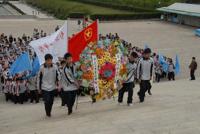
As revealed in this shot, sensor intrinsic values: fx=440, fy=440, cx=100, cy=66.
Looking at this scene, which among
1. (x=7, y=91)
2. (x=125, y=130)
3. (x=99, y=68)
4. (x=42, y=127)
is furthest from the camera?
(x=7, y=91)

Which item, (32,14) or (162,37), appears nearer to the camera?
(162,37)

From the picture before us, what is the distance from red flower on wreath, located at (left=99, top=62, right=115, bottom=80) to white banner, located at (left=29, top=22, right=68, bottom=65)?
1.36m

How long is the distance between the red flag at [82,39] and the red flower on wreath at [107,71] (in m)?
0.79

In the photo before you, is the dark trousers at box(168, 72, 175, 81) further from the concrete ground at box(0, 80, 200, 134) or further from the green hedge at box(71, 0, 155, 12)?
the green hedge at box(71, 0, 155, 12)

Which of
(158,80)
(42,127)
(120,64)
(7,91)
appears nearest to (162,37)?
(158,80)

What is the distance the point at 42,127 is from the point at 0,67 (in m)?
7.50

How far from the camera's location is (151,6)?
5262 centimetres

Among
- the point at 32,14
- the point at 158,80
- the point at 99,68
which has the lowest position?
the point at 158,80

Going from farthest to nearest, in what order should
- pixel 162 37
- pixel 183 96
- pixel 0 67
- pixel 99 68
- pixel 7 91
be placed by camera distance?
pixel 162 37 < pixel 0 67 < pixel 7 91 < pixel 183 96 < pixel 99 68

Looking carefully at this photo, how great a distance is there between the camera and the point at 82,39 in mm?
11148

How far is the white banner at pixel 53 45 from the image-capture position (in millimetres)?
11148

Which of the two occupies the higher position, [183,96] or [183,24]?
[183,24]

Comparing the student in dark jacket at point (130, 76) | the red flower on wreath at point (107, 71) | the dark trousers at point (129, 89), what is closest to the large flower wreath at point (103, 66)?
the red flower on wreath at point (107, 71)

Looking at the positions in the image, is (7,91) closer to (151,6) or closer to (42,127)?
(42,127)
